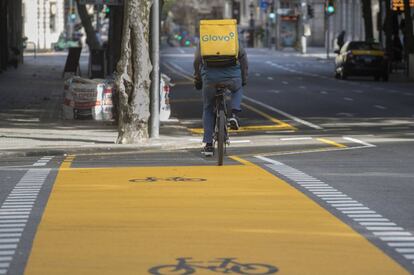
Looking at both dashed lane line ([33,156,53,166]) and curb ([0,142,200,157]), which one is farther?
curb ([0,142,200,157])

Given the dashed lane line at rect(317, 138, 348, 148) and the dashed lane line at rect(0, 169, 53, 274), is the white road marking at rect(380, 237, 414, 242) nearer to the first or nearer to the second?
the dashed lane line at rect(0, 169, 53, 274)

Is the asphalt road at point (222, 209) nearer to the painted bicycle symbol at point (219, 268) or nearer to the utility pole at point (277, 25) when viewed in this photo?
the painted bicycle symbol at point (219, 268)

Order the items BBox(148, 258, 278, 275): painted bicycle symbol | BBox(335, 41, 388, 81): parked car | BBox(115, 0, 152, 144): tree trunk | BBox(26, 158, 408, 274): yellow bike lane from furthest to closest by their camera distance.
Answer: BBox(335, 41, 388, 81): parked car → BBox(115, 0, 152, 144): tree trunk → BBox(26, 158, 408, 274): yellow bike lane → BBox(148, 258, 278, 275): painted bicycle symbol

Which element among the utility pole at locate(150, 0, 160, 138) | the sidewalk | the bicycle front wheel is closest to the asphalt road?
the bicycle front wheel

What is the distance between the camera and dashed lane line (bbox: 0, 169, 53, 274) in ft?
33.7

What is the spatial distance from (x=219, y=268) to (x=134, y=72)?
42.9 feet

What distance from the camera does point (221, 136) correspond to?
58.0ft

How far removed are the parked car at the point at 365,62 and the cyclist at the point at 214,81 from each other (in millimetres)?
37126

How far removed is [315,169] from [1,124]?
1166 cm

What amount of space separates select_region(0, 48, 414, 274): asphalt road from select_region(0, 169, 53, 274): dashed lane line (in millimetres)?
12

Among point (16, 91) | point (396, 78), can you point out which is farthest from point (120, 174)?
point (396, 78)

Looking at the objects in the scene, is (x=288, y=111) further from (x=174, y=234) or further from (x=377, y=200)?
(x=174, y=234)

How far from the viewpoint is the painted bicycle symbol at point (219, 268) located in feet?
30.6

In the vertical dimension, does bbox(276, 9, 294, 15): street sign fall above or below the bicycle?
above
